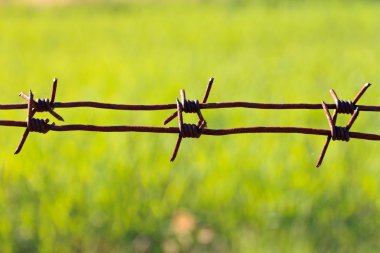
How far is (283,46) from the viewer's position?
9078 millimetres

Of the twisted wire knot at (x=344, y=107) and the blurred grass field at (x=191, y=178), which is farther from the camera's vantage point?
the blurred grass field at (x=191, y=178)

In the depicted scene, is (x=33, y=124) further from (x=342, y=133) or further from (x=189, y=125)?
(x=342, y=133)

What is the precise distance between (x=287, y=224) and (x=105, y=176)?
2.63ft

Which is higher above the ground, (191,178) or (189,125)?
(189,125)

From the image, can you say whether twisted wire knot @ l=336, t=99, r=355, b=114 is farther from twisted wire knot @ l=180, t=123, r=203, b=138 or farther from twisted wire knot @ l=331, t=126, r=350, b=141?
twisted wire knot @ l=180, t=123, r=203, b=138

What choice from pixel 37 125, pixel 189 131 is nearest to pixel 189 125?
pixel 189 131

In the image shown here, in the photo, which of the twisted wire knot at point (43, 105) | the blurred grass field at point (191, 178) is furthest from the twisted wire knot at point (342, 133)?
the blurred grass field at point (191, 178)

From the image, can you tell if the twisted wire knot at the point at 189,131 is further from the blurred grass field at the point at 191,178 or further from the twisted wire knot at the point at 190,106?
the blurred grass field at the point at 191,178

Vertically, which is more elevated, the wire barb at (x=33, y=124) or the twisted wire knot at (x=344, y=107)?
the twisted wire knot at (x=344, y=107)

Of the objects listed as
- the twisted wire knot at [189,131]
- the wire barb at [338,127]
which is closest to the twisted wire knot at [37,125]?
the twisted wire knot at [189,131]

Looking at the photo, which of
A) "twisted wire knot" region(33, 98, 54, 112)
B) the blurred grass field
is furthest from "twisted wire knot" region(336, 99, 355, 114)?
Answer: the blurred grass field

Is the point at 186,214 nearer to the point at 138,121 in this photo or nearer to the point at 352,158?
the point at 352,158

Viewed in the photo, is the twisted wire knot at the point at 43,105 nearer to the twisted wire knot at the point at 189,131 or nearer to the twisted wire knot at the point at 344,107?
the twisted wire knot at the point at 189,131

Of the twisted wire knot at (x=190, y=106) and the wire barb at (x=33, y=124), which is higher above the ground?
the twisted wire knot at (x=190, y=106)
